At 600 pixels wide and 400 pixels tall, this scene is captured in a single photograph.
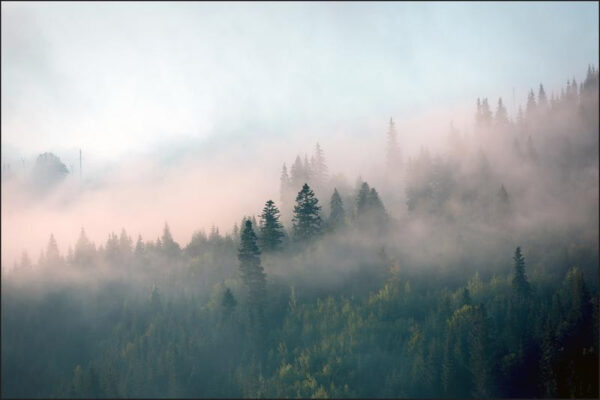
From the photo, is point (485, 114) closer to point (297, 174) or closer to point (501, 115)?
point (501, 115)

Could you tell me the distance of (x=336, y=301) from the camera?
308 feet

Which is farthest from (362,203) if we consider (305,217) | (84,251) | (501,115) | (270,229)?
(501,115)

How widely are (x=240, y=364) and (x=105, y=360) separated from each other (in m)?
18.5

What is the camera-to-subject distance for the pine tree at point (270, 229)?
321 ft

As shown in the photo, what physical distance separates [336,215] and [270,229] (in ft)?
45.7

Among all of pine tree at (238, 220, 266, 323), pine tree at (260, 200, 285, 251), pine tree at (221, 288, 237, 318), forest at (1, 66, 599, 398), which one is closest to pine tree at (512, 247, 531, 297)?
forest at (1, 66, 599, 398)

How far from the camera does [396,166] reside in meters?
146

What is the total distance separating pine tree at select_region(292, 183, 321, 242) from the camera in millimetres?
100188

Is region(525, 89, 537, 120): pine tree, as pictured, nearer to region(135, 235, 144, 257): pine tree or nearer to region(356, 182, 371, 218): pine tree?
region(356, 182, 371, 218): pine tree

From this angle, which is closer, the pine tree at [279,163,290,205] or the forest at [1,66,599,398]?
the forest at [1,66,599,398]

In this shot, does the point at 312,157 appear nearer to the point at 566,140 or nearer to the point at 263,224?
the point at 263,224

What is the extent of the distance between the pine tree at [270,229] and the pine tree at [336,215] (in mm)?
10044

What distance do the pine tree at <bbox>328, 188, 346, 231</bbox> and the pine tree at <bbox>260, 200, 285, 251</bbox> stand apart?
10.0 meters

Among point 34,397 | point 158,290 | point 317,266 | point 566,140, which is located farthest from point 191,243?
→ point 566,140
